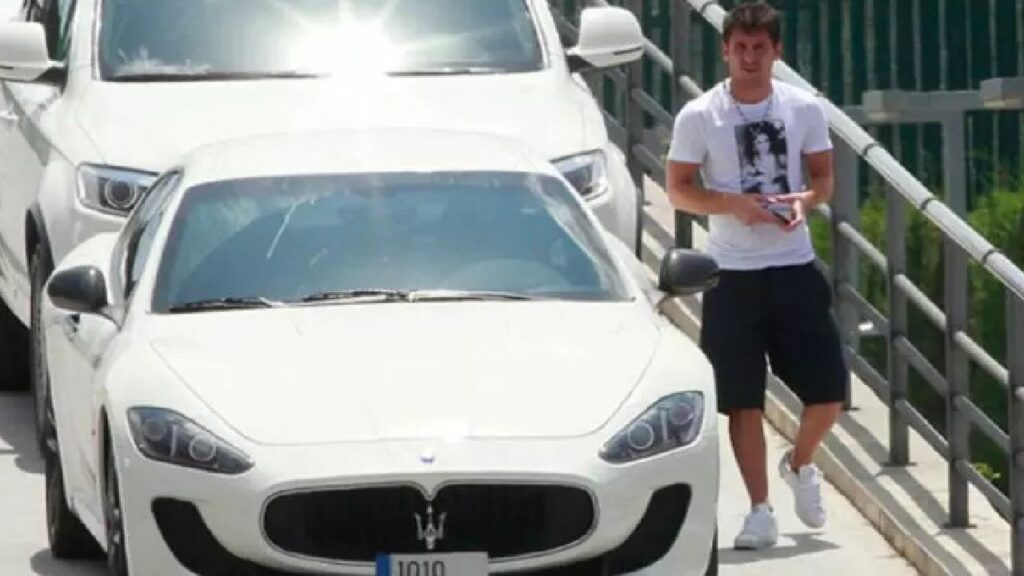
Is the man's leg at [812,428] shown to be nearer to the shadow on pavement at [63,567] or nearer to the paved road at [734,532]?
the paved road at [734,532]

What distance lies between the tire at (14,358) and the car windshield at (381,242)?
351 centimetres

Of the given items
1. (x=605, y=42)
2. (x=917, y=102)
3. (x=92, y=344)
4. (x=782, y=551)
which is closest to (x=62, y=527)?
(x=92, y=344)

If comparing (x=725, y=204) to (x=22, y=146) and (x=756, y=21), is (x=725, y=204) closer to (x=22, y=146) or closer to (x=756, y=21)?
(x=756, y=21)

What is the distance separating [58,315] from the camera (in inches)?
394

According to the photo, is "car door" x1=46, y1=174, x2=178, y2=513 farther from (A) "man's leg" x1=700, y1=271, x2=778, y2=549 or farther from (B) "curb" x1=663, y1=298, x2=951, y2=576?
(B) "curb" x1=663, y1=298, x2=951, y2=576

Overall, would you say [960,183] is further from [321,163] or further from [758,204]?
[321,163]

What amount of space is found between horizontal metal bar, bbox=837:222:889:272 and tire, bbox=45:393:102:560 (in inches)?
103

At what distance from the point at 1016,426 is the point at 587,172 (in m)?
2.32

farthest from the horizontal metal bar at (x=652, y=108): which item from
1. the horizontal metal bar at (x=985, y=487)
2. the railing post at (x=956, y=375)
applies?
the horizontal metal bar at (x=985, y=487)

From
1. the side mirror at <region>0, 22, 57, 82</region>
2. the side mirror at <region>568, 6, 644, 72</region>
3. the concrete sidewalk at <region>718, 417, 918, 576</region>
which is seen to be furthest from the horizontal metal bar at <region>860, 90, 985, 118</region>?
the side mirror at <region>0, 22, 57, 82</region>

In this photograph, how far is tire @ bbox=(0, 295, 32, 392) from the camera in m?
13.0

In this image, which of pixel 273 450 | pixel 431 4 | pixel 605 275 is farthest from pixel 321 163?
pixel 431 4

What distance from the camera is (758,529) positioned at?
1021 centimetres

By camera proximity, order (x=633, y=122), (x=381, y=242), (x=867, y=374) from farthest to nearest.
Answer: (x=633, y=122), (x=867, y=374), (x=381, y=242)
